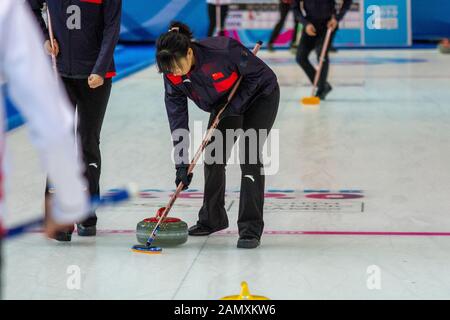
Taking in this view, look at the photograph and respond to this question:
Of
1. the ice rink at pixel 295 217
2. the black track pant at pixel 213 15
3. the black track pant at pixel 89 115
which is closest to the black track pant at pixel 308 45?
the ice rink at pixel 295 217

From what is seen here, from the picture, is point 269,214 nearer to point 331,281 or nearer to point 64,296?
point 331,281

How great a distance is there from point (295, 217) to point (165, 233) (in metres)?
1.11

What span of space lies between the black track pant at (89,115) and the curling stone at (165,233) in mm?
411

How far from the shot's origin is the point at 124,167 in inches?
336

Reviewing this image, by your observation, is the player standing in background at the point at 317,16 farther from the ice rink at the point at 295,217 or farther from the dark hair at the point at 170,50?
the dark hair at the point at 170,50

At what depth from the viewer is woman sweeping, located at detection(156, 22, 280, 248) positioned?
5.69 meters

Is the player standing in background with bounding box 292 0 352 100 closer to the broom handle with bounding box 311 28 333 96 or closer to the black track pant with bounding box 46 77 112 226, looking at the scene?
the broom handle with bounding box 311 28 333 96

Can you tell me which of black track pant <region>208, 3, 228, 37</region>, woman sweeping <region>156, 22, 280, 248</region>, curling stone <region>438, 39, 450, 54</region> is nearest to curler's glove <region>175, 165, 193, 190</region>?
woman sweeping <region>156, 22, 280, 248</region>

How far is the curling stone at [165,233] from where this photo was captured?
5980 millimetres

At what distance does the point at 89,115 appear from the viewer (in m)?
6.08

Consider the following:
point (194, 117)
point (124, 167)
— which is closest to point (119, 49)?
point (194, 117)

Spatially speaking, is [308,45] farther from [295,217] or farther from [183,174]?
[183,174]

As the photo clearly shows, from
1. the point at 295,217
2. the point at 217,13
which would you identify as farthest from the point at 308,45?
the point at 217,13
